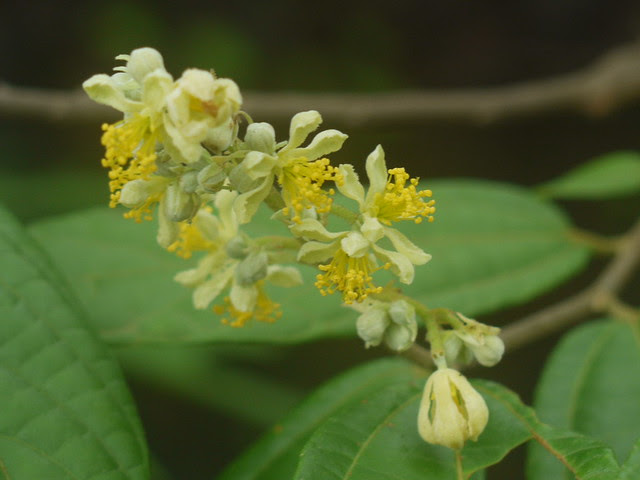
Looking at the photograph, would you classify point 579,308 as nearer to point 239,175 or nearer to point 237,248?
point 237,248

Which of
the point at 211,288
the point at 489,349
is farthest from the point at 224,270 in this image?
the point at 489,349

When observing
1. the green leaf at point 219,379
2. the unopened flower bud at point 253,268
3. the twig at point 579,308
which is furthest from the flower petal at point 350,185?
the green leaf at point 219,379

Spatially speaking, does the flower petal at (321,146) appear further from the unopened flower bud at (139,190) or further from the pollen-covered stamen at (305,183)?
the unopened flower bud at (139,190)

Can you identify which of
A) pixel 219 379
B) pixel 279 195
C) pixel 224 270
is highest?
pixel 279 195

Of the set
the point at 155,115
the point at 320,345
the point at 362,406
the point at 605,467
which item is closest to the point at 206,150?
→ the point at 155,115

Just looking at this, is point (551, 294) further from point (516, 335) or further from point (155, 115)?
point (155, 115)
